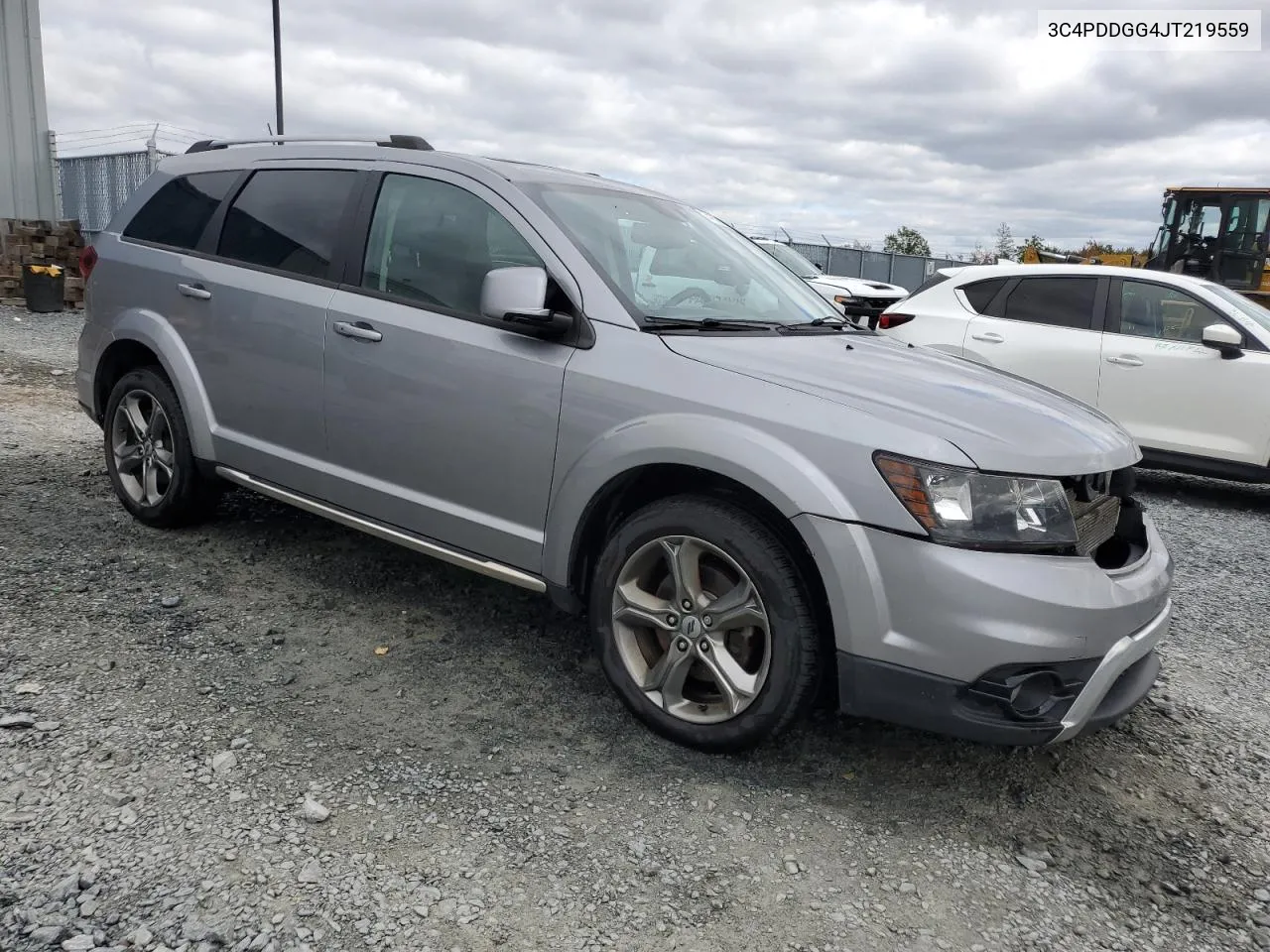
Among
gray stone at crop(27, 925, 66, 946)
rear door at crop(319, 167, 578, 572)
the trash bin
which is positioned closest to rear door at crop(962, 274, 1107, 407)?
rear door at crop(319, 167, 578, 572)

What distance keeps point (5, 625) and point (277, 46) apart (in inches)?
739

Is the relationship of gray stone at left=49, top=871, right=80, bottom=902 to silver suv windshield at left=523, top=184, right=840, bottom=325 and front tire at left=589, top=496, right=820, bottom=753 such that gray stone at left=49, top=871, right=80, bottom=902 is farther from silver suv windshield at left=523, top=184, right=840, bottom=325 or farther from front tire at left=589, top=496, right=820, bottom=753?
silver suv windshield at left=523, top=184, right=840, bottom=325

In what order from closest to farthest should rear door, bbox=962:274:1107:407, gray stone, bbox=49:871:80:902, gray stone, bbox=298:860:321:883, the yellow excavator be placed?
gray stone, bbox=49:871:80:902, gray stone, bbox=298:860:321:883, rear door, bbox=962:274:1107:407, the yellow excavator

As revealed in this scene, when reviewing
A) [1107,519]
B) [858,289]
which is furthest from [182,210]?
[858,289]

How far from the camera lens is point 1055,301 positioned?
7.46 meters

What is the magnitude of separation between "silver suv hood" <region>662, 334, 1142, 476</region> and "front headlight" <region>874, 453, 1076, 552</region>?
0.18 ft

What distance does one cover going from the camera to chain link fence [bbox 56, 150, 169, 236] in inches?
682

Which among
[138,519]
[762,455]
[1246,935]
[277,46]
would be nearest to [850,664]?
[762,455]

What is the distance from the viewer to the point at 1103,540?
2.92 meters

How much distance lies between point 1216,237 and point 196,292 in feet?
49.5

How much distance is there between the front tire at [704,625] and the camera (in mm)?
2756

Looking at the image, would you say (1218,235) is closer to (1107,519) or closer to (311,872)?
(1107,519)

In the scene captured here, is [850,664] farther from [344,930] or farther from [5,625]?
[5,625]

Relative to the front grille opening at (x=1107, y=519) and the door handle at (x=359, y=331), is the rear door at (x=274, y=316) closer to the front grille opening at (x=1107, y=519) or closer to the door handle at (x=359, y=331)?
the door handle at (x=359, y=331)
